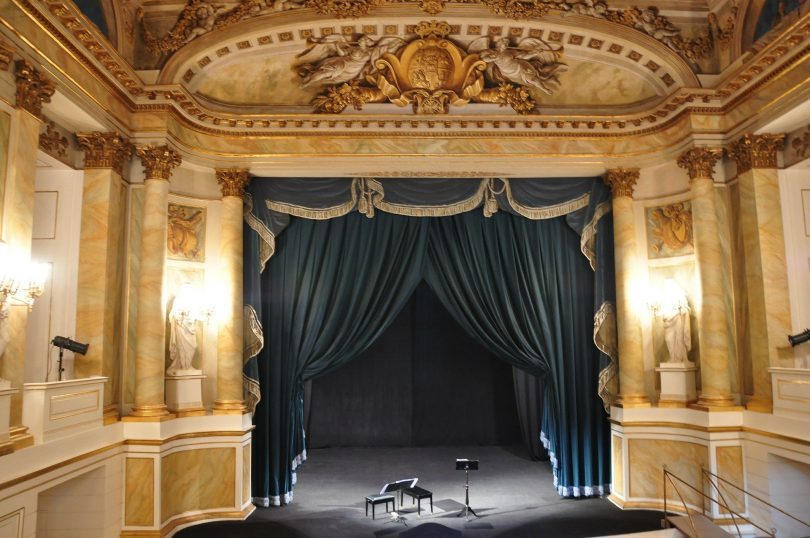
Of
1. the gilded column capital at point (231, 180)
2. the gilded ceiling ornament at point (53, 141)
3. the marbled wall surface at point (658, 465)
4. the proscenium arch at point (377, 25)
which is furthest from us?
the gilded column capital at point (231, 180)

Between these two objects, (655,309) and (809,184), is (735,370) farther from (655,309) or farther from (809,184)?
(809,184)

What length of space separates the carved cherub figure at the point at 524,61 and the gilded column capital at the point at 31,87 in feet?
16.2

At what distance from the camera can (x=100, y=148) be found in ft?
22.5

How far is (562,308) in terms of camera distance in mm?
8523

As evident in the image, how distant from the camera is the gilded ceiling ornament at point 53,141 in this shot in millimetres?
6367

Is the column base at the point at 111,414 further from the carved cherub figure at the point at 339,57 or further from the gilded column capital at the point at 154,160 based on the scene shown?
the carved cherub figure at the point at 339,57

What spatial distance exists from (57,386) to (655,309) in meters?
6.76

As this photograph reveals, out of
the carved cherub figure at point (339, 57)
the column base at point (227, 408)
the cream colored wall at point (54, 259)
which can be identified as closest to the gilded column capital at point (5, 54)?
the cream colored wall at point (54, 259)

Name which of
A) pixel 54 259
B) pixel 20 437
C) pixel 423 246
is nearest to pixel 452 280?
pixel 423 246

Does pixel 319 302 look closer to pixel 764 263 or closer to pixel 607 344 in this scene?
pixel 607 344

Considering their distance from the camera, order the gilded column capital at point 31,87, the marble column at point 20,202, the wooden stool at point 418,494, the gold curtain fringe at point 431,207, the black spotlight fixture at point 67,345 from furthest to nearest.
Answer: the gold curtain fringe at point 431,207
the wooden stool at point 418,494
the black spotlight fixture at point 67,345
the gilded column capital at point 31,87
the marble column at point 20,202

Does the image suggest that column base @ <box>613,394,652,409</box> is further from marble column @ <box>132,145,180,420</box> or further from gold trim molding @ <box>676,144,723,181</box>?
marble column @ <box>132,145,180,420</box>

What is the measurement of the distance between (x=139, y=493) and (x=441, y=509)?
3.44 m

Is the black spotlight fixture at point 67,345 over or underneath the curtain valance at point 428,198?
underneath
